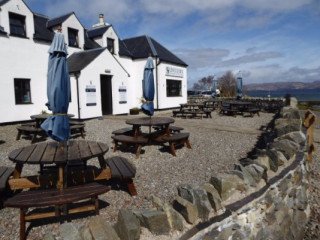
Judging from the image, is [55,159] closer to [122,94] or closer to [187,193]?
[187,193]

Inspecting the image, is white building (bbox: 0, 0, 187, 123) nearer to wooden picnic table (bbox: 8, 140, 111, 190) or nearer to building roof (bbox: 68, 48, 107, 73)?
building roof (bbox: 68, 48, 107, 73)

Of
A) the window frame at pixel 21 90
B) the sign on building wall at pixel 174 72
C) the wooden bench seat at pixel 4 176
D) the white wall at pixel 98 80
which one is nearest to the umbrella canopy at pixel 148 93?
the wooden bench seat at pixel 4 176

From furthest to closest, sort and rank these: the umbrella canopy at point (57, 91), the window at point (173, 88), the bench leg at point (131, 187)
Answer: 1. the window at point (173, 88)
2. the bench leg at point (131, 187)
3. the umbrella canopy at point (57, 91)

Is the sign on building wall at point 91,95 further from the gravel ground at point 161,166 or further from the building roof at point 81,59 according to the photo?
the gravel ground at point 161,166

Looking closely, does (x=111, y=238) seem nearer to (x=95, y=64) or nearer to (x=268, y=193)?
(x=268, y=193)

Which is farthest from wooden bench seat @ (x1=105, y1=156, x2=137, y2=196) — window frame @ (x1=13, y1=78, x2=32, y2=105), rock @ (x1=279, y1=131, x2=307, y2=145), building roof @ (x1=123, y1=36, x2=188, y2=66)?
building roof @ (x1=123, y1=36, x2=188, y2=66)

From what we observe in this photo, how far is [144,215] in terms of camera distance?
237 cm

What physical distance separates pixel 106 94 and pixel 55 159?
13415 millimetres

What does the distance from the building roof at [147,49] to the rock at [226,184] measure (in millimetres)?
17144

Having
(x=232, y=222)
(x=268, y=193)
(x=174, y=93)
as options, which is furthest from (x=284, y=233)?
(x=174, y=93)

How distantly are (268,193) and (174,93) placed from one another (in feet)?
61.4

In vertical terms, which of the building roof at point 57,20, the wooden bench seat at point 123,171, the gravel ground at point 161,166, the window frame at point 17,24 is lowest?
the gravel ground at point 161,166

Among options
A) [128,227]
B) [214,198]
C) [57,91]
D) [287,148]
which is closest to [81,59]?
[57,91]

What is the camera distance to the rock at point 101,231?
6.83ft
